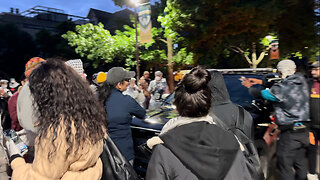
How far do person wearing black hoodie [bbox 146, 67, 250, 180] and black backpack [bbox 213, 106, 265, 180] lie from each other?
12.7 inches

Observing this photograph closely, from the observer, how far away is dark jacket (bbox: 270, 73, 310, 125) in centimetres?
330

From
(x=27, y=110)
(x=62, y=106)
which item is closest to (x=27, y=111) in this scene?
(x=27, y=110)

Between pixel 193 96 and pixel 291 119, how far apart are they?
93.1 inches

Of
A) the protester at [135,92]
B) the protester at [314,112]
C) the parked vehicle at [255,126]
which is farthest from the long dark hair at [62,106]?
the protester at [135,92]

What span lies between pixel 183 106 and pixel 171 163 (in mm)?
369

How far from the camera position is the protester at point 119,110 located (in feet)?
9.70

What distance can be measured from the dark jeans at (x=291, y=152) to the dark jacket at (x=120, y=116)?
2.06 metres

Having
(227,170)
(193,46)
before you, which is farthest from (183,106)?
(193,46)

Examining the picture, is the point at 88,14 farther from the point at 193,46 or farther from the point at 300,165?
the point at 300,165

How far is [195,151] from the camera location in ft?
4.62

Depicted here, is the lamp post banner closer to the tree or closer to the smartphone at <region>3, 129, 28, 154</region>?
the tree

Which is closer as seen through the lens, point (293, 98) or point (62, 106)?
point (62, 106)

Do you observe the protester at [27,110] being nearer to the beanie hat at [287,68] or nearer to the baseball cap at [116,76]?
the baseball cap at [116,76]

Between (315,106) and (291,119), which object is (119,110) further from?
(315,106)
